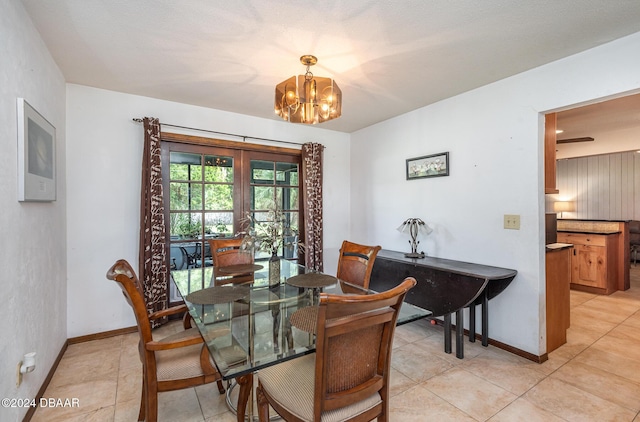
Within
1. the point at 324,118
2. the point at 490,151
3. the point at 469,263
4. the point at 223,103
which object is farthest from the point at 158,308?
the point at 490,151

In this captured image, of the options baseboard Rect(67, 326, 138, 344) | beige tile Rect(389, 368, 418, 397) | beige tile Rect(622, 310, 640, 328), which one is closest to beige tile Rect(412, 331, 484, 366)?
beige tile Rect(389, 368, 418, 397)

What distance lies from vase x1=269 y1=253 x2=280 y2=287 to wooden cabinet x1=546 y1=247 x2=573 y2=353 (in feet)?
7.33

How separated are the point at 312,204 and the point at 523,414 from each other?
2783 mm

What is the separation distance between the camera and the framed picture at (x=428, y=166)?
3.06m

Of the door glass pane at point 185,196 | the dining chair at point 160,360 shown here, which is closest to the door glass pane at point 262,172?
the door glass pane at point 185,196

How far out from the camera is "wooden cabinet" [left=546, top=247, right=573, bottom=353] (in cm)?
248

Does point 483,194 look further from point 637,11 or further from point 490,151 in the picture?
point 637,11

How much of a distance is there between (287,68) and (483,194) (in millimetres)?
2065

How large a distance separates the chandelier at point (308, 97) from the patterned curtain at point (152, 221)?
1.58 metres

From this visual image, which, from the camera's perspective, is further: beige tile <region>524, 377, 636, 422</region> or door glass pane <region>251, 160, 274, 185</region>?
door glass pane <region>251, 160, 274, 185</region>

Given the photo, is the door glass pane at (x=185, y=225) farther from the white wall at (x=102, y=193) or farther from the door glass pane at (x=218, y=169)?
the door glass pane at (x=218, y=169)

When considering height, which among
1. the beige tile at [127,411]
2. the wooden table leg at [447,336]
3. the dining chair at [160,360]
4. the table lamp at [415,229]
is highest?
the table lamp at [415,229]

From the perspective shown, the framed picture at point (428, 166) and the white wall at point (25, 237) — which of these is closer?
the white wall at point (25, 237)

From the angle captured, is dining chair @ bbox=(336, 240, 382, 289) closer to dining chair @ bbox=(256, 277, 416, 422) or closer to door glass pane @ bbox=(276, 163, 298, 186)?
dining chair @ bbox=(256, 277, 416, 422)
